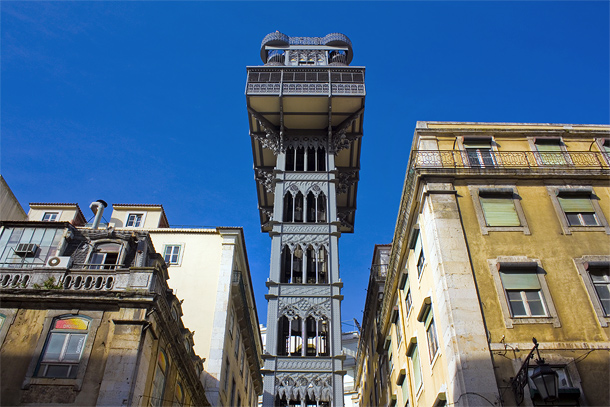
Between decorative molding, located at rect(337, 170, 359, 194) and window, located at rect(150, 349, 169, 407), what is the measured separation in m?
23.7

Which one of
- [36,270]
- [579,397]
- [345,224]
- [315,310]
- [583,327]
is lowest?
[579,397]

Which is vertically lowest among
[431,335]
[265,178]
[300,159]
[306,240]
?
[431,335]

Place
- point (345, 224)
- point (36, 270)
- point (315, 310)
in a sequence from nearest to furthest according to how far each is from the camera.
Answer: point (36, 270) → point (315, 310) → point (345, 224)

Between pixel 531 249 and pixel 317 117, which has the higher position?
pixel 317 117

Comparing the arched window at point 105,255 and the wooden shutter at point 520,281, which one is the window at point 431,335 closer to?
the wooden shutter at point 520,281

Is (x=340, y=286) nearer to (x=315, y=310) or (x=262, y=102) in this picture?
(x=315, y=310)

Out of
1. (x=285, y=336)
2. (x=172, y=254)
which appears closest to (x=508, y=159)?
(x=285, y=336)

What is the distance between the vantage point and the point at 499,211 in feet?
68.9

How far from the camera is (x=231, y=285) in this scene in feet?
107

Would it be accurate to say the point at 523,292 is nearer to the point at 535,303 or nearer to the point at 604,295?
the point at 535,303

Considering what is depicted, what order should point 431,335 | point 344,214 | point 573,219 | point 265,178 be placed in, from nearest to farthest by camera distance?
1. point 431,335
2. point 573,219
3. point 265,178
4. point 344,214

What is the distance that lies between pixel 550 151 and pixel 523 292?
7.65 m

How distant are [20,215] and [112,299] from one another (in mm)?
22168

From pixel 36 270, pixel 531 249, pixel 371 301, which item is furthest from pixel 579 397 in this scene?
pixel 371 301
